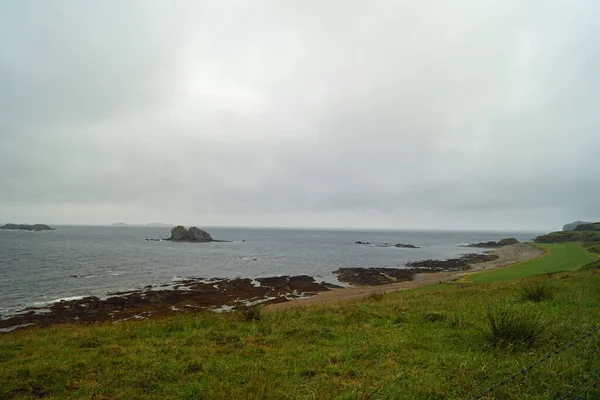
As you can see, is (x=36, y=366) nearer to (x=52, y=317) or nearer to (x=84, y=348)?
(x=84, y=348)

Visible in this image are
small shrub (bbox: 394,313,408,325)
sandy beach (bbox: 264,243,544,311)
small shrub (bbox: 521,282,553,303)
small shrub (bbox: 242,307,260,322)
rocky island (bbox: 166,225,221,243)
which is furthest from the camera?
rocky island (bbox: 166,225,221,243)

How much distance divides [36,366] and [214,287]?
30273 mm

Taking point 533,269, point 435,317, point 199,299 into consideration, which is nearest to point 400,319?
point 435,317

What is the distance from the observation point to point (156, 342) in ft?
32.6

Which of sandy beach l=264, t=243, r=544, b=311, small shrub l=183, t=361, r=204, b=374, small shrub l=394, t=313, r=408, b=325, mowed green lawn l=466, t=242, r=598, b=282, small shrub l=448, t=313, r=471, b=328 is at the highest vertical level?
small shrub l=448, t=313, r=471, b=328

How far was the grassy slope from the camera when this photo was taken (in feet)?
19.7

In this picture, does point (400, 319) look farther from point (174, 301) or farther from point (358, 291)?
point (174, 301)

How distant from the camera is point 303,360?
774 cm

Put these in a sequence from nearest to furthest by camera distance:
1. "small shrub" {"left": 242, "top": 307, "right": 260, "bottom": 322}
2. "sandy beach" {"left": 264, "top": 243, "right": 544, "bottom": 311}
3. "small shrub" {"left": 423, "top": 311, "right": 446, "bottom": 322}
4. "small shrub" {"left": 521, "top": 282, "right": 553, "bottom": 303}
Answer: "small shrub" {"left": 423, "top": 311, "right": 446, "bottom": 322} < "small shrub" {"left": 242, "top": 307, "right": 260, "bottom": 322} < "small shrub" {"left": 521, "top": 282, "right": 553, "bottom": 303} < "sandy beach" {"left": 264, "top": 243, "right": 544, "bottom": 311}

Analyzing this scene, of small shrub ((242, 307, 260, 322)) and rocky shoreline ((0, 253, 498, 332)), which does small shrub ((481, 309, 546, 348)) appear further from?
rocky shoreline ((0, 253, 498, 332))

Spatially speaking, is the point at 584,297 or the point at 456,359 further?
the point at 584,297

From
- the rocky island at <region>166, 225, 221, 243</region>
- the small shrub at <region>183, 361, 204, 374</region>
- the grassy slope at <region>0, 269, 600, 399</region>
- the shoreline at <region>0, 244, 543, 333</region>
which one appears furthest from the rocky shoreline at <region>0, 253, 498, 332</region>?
the rocky island at <region>166, 225, 221, 243</region>

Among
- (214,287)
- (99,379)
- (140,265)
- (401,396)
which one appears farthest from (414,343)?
(140,265)

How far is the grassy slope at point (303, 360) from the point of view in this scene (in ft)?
19.7
